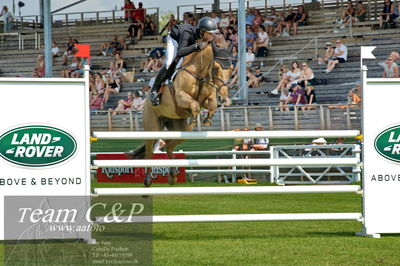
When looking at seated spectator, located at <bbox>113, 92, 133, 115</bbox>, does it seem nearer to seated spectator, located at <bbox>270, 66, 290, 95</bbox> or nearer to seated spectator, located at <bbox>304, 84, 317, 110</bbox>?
seated spectator, located at <bbox>270, 66, 290, 95</bbox>

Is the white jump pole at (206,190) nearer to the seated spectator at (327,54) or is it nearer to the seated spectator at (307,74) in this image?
the seated spectator at (307,74)

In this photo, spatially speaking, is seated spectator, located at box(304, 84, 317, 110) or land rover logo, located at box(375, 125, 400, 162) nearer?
land rover logo, located at box(375, 125, 400, 162)

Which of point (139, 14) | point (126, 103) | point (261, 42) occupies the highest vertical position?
point (139, 14)

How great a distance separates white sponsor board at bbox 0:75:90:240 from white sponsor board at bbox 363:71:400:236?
2837 mm

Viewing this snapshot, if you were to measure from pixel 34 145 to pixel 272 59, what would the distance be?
64.5ft

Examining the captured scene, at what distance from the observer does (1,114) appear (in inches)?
314

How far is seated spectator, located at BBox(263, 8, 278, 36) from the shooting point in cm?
2864

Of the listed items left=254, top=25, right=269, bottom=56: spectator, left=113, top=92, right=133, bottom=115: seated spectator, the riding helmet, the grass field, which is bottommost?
the grass field

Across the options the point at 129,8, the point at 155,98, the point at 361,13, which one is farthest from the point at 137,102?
the point at 155,98

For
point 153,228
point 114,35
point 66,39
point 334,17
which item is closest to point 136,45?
point 114,35

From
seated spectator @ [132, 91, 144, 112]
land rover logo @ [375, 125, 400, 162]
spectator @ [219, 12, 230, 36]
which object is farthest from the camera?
spectator @ [219, 12, 230, 36]

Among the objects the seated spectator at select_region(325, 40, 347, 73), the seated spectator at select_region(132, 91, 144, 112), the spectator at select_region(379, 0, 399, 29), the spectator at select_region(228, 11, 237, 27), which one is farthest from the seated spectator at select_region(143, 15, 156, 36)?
the seated spectator at select_region(325, 40, 347, 73)

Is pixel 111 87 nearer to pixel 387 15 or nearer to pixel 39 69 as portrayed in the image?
pixel 39 69

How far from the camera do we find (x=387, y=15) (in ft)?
85.7
